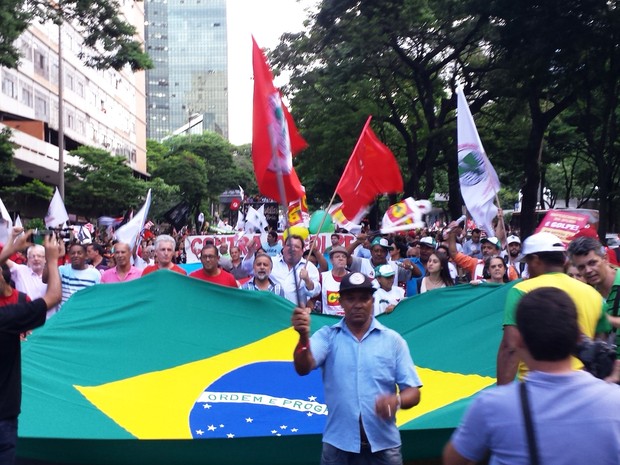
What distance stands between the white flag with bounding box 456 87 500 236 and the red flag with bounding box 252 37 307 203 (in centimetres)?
480

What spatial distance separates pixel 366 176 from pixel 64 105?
43411mm

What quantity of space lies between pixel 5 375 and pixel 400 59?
980 inches

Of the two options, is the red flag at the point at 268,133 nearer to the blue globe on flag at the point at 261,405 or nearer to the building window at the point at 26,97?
the blue globe on flag at the point at 261,405

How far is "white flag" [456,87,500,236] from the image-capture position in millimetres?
9352

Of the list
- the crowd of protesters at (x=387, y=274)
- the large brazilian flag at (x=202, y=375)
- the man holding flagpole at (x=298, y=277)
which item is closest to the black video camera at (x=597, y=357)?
the crowd of protesters at (x=387, y=274)

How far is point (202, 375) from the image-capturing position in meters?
6.68

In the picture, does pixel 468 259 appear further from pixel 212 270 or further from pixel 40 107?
pixel 40 107

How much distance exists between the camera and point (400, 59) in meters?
28.0

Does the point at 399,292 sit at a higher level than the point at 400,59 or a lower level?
lower

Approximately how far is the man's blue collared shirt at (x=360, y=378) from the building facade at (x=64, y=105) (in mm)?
25711

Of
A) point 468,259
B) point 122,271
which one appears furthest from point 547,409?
point 468,259

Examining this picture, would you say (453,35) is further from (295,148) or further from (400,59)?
(295,148)

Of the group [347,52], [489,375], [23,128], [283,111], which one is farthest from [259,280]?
[23,128]

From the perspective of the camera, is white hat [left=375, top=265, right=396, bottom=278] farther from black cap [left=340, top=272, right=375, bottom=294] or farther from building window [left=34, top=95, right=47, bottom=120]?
building window [left=34, top=95, right=47, bottom=120]
